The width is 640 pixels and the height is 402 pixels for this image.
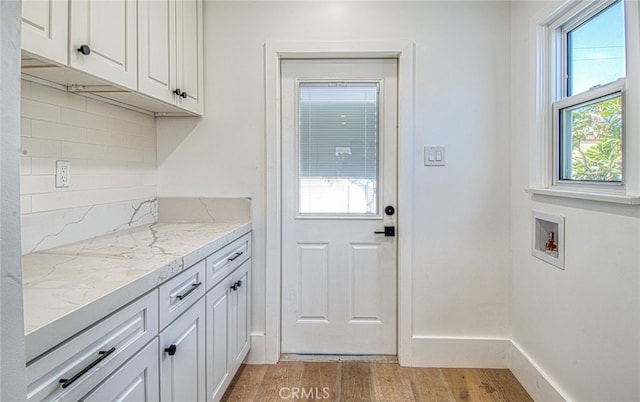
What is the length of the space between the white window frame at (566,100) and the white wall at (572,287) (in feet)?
0.16

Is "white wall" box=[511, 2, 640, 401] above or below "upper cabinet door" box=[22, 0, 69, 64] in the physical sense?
below

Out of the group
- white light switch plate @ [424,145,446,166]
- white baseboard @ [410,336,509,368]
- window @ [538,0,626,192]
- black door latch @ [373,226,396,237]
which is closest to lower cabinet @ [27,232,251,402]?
black door latch @ [373,226,396,237]

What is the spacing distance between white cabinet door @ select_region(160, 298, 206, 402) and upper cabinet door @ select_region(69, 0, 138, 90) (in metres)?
0.95

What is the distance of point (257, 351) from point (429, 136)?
1738mm

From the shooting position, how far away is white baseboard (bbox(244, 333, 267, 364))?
242cm

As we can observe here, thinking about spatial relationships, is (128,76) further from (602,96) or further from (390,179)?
(602,96)

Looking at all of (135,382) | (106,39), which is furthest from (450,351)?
(106,39)

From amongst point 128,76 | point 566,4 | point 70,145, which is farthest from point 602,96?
point 70,145

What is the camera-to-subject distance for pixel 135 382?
1107mm

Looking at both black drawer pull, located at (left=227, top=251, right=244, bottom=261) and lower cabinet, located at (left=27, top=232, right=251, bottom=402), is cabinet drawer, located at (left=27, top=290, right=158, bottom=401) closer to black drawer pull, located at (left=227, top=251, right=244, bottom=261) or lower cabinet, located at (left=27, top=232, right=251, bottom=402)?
lower cabinet, located at (left=27, top=232, right=251, bottom=402)

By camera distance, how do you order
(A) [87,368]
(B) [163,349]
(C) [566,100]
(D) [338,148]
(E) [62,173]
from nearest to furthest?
(A) [87,368] < (B) [163,349] < (E) [62,173] < (C) [566,100] < (D) [338,148]

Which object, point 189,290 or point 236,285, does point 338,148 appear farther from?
point 189,290

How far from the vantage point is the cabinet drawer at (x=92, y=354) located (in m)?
0.78

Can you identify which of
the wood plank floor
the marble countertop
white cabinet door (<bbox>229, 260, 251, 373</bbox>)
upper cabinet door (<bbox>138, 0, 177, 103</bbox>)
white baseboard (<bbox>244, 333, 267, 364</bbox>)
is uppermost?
upper cabinet door (<bbox>138, 0, 177, 103</bbox>)
